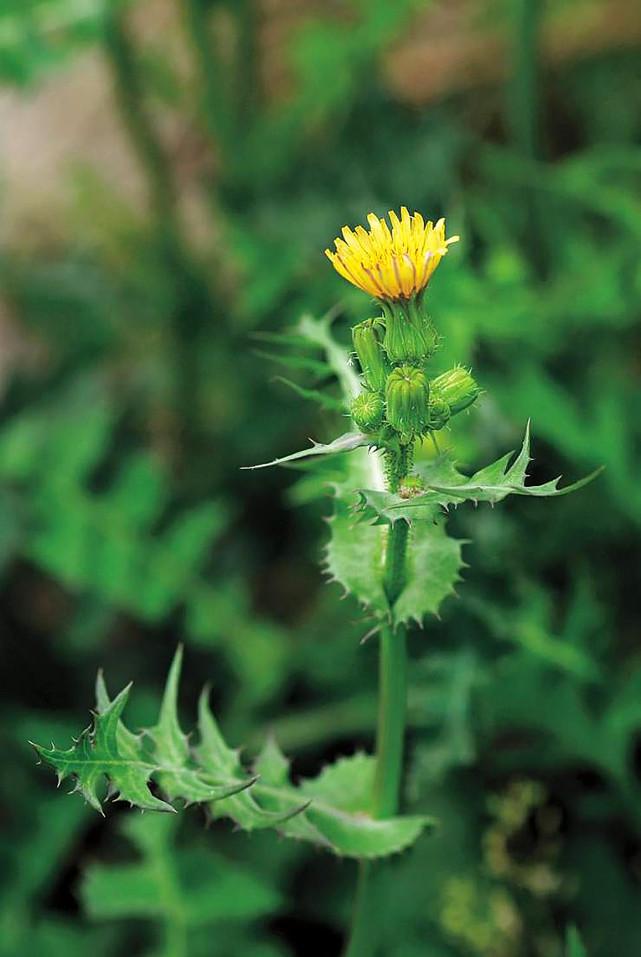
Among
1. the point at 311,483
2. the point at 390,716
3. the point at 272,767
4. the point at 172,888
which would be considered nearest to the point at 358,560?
the point at 390,716

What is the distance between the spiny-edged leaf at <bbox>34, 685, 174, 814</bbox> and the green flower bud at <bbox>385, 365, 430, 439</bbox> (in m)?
0.37

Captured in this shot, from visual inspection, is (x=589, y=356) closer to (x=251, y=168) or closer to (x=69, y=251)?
(x=251, y=168)

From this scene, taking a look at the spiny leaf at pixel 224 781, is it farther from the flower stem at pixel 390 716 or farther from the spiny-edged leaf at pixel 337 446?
the spiny-edged leaf at pixel 337 446

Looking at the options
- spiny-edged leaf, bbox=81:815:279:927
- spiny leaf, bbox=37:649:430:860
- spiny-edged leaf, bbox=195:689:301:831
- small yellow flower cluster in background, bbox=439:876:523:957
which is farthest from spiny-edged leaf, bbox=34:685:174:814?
small yellow flower cluster in background, bbox=439:876:523:957

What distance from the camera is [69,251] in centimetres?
352

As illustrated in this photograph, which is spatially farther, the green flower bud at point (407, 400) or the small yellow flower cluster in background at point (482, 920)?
the small yellow flower cluster in background at point (482, 920)

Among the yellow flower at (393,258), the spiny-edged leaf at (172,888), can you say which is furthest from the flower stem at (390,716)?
the spiny-edged leaf at (172,888)

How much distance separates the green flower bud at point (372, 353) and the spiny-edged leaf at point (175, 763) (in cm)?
34

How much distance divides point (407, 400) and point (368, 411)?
0.14ft

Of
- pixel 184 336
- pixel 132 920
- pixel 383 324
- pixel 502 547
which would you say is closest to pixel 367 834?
pixel 383 324

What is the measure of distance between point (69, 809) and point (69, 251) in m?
1.83

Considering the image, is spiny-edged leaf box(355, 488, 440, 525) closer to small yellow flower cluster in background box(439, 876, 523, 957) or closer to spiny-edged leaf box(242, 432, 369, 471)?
spiny-edged leaf box(242, 432, 369, 471)

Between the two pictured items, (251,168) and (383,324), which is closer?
(383,324)

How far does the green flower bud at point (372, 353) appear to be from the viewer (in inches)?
42.0
